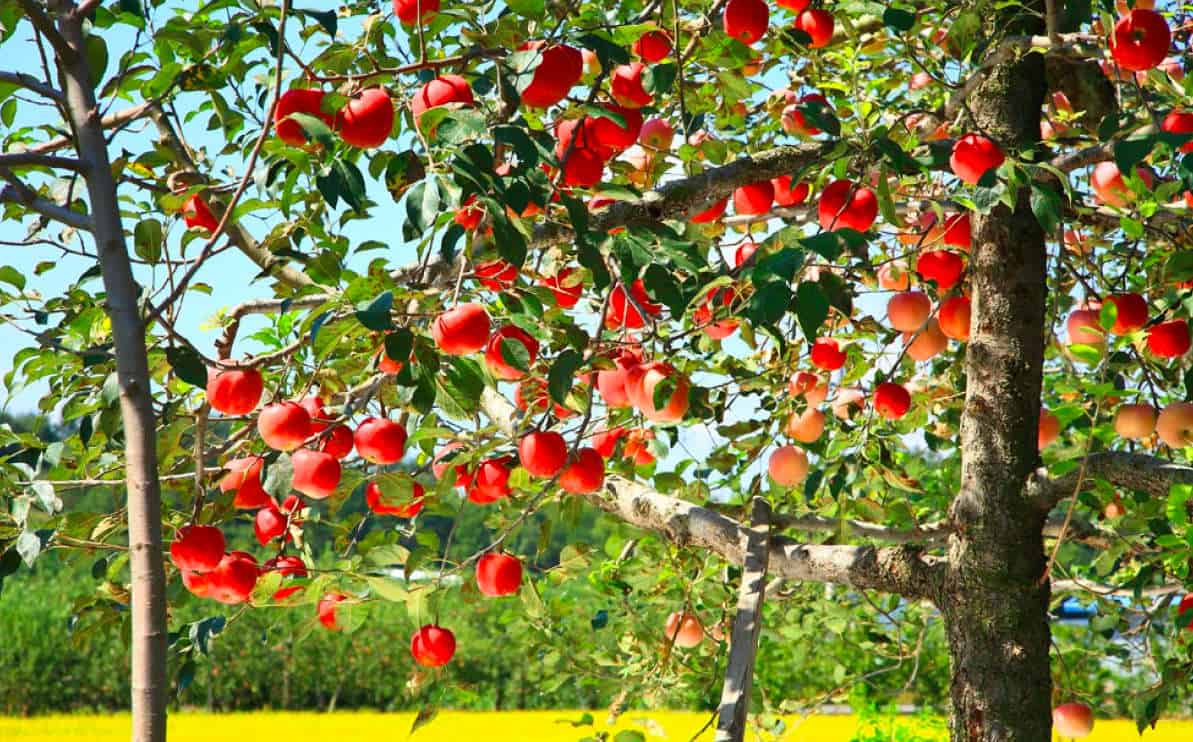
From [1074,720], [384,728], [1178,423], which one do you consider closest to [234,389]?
[1178,423]

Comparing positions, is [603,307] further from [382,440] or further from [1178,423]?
[1178,423]

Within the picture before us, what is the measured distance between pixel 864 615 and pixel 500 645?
529cm

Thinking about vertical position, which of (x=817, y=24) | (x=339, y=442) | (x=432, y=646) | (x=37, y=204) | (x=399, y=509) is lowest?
(x=432, y=646)

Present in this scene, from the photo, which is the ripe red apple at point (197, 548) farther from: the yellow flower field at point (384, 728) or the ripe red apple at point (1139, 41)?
the yellow flower field at point (384, 728)

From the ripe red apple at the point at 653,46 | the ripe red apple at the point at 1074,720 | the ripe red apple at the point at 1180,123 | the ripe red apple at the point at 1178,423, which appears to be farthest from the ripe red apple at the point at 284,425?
the ripe red apple at the point at 1074,720

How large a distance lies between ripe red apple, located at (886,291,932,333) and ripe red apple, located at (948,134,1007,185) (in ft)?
1.74

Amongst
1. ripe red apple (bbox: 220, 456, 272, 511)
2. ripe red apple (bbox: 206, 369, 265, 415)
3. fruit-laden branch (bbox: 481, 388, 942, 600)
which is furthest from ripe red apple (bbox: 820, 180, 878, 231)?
ripe red apple (bbox: 220, 456, 272, 511)

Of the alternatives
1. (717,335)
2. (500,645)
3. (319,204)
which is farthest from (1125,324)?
(500,645)

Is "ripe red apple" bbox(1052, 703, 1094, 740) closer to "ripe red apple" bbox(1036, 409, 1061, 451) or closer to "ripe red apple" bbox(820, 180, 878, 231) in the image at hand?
"ripe red apple" bbox(1036, 409, 1061, 451)

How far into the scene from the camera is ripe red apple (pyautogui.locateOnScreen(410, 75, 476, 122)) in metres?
1.45

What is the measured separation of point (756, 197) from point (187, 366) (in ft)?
4.05

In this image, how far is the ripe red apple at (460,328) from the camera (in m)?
1.45

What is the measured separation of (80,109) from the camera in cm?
138

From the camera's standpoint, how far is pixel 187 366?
1385mm
